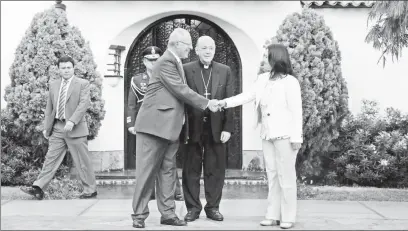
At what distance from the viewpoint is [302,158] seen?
30.6 ft

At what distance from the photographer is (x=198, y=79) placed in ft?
20.9

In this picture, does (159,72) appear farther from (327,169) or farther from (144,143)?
A: (327,169)

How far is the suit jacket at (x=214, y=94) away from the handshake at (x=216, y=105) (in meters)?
0.16

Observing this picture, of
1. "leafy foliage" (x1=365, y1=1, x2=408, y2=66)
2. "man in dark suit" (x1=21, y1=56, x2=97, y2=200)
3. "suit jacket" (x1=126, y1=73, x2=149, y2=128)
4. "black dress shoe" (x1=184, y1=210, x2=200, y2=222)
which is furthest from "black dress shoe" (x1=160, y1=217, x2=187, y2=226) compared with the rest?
"leafy foliage" (x1=365, y1=1, x2=408, y2=66)

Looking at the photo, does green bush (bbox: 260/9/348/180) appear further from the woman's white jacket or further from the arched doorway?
the woman's white jacket

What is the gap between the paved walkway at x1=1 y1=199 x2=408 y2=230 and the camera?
19.5ft

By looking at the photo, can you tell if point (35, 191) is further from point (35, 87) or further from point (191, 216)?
point (191, 216)

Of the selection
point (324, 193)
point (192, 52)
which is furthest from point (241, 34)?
point (324, 193)

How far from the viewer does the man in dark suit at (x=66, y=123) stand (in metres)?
7.77

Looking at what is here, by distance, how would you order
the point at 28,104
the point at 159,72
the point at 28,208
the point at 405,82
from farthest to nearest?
the point at 405,82
the point at 28,104
the point at 28,208
the point at 159,72

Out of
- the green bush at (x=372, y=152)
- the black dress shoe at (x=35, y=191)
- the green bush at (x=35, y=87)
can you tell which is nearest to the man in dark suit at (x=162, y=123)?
the black dress shoe at (x=35, y=191)

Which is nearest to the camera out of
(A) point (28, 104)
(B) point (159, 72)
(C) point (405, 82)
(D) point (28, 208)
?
(B) point (159, 72)

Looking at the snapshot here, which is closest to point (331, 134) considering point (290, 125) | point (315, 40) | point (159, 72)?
point (315, 40)

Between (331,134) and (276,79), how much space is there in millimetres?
3693
